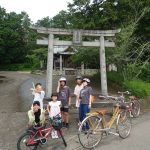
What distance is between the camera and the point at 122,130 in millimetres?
10445

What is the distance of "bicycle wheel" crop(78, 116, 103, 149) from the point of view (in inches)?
359

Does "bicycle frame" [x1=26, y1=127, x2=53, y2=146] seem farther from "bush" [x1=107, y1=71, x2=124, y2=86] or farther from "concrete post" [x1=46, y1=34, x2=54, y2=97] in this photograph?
"bush" [x1=107, y1=71, x2=124, y2=86]

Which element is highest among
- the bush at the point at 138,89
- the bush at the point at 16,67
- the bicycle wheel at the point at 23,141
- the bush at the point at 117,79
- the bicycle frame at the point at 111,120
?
the bush at the point at 16,67

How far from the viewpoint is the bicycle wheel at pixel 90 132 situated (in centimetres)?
912

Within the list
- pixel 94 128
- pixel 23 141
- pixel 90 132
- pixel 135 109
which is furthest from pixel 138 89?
pixel 23 141

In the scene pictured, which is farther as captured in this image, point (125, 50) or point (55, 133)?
point (125, 50)

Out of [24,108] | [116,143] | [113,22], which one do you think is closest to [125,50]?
[113,22]

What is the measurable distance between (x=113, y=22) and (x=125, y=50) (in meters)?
3.17

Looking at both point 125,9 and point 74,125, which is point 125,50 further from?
point 74,125

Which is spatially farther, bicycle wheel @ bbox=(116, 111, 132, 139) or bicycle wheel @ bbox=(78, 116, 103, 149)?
bicycle wheel @ bbox=(116, 111, 132, 139)

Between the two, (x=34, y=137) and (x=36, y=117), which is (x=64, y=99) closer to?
(x=36, y=117)

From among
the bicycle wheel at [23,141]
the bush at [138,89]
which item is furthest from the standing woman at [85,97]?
the bush at [138,89]

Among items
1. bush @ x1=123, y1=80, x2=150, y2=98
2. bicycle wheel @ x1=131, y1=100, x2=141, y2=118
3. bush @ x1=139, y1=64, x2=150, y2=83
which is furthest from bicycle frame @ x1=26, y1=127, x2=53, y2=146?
bush @ x1=139, y1=64, x2=150, y2=83

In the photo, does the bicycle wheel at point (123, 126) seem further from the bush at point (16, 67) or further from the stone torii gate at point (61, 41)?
the bush at point (16, 67)
